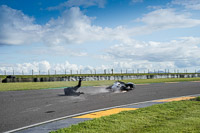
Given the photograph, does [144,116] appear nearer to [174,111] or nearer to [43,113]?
[174,111]

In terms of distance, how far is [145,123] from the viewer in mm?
5250

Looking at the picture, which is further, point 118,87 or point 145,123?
point 118,87

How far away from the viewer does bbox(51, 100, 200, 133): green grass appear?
4656 mm

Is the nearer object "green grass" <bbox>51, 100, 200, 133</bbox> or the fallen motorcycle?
"green grass" <bbox>51, 100, 200, 133</bbox>

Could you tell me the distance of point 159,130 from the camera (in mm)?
4559

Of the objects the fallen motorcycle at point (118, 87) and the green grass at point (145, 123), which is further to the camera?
the fallen motorcycle at point (118, 87)

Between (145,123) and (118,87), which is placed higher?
(118,87)

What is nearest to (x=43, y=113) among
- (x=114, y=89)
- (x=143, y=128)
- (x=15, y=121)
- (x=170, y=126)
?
(x=15, y=121)

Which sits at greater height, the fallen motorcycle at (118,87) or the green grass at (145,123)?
the fallen motorcycle at (118,87)

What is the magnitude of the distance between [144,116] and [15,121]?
383 cm

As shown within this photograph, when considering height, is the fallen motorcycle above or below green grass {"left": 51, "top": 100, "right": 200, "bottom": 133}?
above

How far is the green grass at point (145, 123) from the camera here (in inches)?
183

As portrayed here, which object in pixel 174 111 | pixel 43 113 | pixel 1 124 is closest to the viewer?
pixel 1 124

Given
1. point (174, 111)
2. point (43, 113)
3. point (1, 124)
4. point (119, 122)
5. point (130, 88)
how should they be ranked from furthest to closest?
point (130, 88) → point (43, 113) → point (174, 111) → point (1, 124) → point (119, 122)
